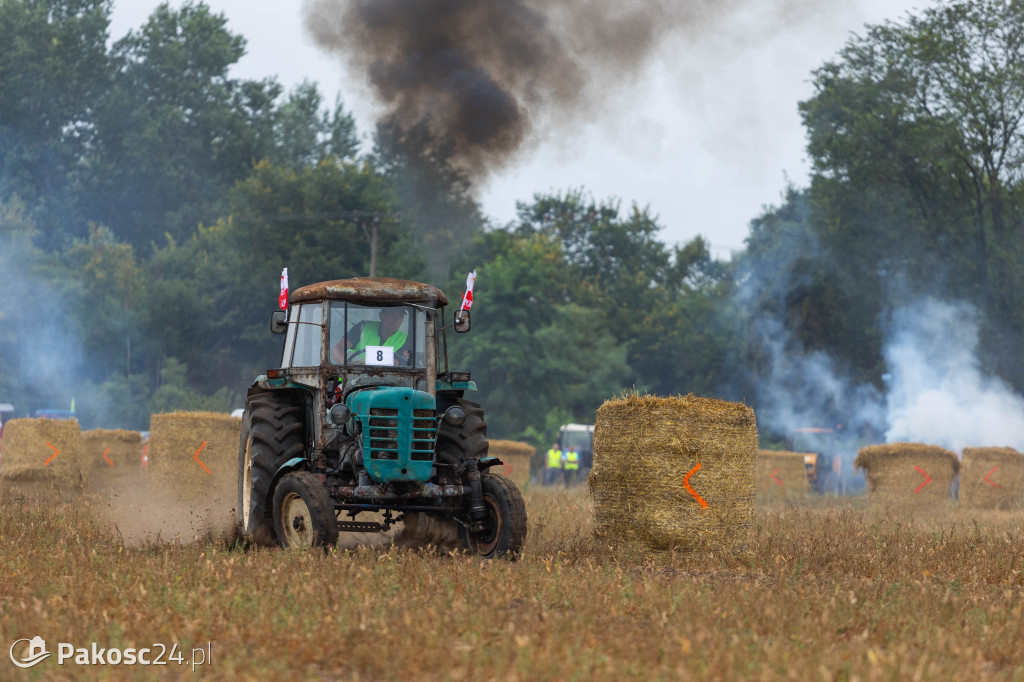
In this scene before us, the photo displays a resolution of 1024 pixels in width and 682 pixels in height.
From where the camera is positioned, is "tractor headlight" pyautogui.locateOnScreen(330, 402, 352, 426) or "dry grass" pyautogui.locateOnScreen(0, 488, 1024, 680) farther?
"tractor headlight" pyautogui.locateOnScreen(330, 402, 352, 426)

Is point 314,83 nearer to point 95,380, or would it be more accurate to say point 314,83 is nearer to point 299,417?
point 95,380

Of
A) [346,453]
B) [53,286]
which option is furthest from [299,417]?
[53,286]

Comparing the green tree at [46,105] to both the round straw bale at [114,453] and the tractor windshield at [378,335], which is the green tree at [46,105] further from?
the tractor windshield at [378,335]

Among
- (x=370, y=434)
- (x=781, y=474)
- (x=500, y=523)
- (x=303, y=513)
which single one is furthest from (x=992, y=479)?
(x=303, y=513)

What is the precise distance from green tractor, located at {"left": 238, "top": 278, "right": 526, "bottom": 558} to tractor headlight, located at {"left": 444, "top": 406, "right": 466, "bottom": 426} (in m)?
0.01

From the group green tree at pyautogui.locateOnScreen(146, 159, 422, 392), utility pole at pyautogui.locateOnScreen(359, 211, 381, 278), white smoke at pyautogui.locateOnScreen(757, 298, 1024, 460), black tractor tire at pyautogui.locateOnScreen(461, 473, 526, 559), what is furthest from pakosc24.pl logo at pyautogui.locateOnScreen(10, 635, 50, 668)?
green tree at pyautogui.locateOnScreen(146, 159, 422, 392)

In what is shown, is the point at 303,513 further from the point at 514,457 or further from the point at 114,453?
the point at 514,457

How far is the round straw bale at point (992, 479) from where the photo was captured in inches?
928

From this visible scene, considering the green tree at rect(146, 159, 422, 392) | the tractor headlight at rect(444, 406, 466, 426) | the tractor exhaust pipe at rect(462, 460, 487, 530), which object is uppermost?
the green tree at rect(146, 159, 422, 392)

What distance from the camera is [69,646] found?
6.25 m

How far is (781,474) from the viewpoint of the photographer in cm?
2855

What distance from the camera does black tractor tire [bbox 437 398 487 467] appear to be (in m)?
11.0

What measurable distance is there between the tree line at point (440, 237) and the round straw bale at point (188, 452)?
6.46m

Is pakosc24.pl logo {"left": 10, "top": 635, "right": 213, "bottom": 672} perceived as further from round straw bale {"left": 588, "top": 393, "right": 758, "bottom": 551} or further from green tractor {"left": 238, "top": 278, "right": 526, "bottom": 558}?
round straw bale {"left": 588, "top": 393, "right": 758, "bottom": 551}
